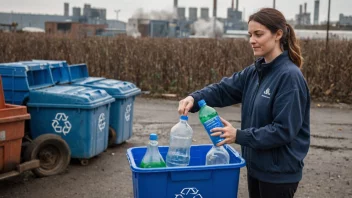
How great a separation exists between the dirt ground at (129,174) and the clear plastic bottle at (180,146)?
3055 millimetres

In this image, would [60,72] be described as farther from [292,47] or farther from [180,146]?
[292,47]

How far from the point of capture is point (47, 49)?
17.2 m

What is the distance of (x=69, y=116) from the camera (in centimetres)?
674

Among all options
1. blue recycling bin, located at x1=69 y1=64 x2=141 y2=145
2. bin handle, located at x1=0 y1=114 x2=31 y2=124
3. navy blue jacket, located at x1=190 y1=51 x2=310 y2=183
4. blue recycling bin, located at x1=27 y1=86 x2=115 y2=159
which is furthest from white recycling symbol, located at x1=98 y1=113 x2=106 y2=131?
navy blue jacket, located at x1=190 y1=51 x2=310 y2=183

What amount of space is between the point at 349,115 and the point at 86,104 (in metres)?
7.93

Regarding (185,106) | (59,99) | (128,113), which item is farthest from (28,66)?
(185,106)

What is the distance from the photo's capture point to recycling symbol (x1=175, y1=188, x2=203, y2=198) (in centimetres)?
283

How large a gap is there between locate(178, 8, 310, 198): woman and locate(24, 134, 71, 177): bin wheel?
3769 mm

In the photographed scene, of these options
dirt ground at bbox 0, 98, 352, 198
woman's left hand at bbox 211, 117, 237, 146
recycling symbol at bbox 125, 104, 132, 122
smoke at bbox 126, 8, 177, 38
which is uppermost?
smoke at bbox 126, 8, 177, 38

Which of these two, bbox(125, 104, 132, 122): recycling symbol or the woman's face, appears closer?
the woman's face

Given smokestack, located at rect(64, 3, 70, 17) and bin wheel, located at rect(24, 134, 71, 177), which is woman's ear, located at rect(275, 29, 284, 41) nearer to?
bin wheel, located at rect(24, 134, 71, 177)

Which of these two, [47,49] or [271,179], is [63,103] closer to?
[271,179]

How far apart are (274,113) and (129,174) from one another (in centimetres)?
426

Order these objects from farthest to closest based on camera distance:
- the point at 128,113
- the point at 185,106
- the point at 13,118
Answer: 1. the point at 128,113
2. the point at 13,118
3. the point at 185,106
